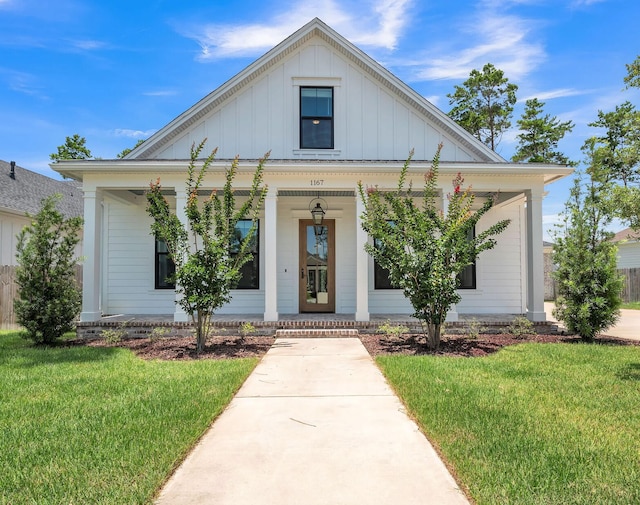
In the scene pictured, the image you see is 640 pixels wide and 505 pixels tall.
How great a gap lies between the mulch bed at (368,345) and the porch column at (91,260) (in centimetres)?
70

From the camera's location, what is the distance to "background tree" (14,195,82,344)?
766 cm

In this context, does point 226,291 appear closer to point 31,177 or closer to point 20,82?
point 31,177

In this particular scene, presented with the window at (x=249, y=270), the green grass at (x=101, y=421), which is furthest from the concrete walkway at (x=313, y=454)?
the window at (x=249, y=270)

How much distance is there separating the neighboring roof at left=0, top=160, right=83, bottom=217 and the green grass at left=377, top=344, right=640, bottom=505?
1260 centimetres

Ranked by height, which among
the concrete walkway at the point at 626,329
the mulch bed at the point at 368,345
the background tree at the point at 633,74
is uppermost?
the background tree at the point at 633,74

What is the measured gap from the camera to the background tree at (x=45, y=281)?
7660 millimetres

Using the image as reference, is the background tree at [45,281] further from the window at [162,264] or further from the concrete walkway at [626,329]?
the concrete walkway at [626,329]

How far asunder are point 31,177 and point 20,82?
13.5 feet

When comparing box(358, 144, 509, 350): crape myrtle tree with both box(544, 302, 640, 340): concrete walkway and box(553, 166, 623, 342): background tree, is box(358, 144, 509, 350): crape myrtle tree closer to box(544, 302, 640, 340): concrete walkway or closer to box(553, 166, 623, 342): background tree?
box(553, 166, 623, 342): background tree

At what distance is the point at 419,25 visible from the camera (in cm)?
995

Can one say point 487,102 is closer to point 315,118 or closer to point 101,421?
point 315,118

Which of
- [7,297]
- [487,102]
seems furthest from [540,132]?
[7,297]

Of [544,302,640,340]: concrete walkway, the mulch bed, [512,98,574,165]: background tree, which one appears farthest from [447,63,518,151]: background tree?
the mulch bed

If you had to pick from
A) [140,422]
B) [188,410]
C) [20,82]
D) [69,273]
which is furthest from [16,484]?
[20,82]
